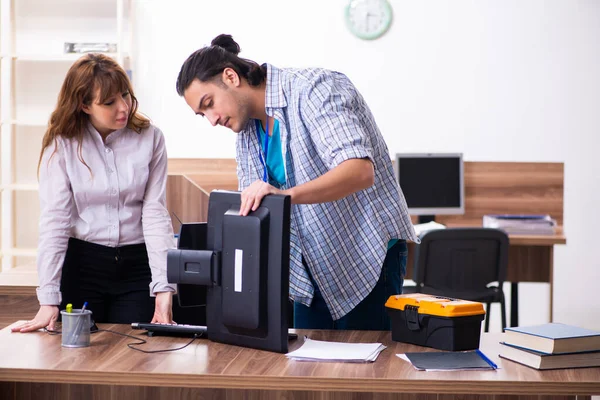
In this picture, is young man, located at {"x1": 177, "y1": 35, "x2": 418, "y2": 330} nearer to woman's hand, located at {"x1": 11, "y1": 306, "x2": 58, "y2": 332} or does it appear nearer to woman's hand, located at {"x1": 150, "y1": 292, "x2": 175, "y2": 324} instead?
woman's hand, located at {"x1": 150, "y1": 292, "x2": 175, "y2": 324}

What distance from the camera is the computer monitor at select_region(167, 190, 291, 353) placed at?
1603mm

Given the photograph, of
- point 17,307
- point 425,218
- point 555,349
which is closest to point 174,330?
point 555,349

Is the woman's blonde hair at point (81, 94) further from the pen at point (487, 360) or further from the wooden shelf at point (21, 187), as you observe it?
the wooden shelf at point (21, 187)

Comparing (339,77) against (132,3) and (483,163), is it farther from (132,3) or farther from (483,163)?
(132,3)

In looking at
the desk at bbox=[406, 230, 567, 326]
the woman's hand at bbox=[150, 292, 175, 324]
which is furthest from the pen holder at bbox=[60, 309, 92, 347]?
the desk at bbox=[406, 230, 567, 326]

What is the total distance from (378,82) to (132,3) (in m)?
1.67

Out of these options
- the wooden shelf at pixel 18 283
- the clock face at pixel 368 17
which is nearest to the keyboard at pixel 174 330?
the wooden shelf at pixel 18 283

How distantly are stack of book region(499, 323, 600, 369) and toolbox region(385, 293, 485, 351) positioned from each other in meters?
0.09

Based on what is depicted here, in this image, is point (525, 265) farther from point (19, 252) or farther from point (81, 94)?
point (19, 252)

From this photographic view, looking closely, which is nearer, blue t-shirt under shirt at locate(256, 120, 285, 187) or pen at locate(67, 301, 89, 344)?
pen at locate(67, 301, 89, 344)

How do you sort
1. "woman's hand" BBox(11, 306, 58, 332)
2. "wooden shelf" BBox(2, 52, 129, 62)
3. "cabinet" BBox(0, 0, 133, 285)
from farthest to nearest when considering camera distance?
"cabinet" BBox(0, 0, 133, 285) → "wooden shelf" BBox(2, 52, 129, 62) → "woman's hand" BBox(11, 306, 58, 332)

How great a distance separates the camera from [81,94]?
2.10 meters

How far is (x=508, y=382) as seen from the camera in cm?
143

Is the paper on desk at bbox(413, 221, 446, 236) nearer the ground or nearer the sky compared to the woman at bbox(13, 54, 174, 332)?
nearer the ground
